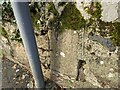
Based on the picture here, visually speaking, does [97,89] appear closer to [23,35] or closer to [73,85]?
[73,85]

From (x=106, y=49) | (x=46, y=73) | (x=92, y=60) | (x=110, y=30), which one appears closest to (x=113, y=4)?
(x=110, y=30)

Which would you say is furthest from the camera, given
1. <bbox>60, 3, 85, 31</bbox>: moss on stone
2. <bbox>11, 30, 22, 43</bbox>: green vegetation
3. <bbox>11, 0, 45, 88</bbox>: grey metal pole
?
<bbox>11, 30, 22, 43</bbox>: green vegetation

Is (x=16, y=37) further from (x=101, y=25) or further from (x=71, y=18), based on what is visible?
(x=101, y=25)

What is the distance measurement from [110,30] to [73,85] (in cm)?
69

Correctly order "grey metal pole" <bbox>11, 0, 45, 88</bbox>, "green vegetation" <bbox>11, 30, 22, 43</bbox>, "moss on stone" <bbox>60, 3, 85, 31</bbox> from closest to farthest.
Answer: "grey metal pole" <bbox>11, 0, 45, 88</bbox>
"moss on stone" <bbox>60, 3, 85, 31</bbox>
"green vegetation" <bbox>11, 30, 22, 43</bbox>

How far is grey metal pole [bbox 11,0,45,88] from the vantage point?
190cm

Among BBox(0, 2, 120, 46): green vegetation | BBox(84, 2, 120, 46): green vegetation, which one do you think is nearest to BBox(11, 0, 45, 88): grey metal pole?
BBox(0, 2, 120, 46): green vegetation

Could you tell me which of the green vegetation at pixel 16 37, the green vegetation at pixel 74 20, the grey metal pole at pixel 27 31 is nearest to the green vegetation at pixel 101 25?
the green vegetation at pixel 74 20

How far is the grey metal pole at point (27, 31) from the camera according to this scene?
1.90 meters

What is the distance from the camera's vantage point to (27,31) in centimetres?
204

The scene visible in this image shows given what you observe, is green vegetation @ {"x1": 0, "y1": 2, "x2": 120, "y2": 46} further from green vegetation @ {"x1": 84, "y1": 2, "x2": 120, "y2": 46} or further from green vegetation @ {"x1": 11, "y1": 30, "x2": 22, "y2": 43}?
green vegetation @ {"x1": 11, "y1": 30, "x2": 22, "y2": 43}

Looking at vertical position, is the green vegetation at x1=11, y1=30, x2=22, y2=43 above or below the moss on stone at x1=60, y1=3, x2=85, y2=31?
below

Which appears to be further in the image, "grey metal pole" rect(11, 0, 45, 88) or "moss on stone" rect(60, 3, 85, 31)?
"moss on stone" rect(60, 3, 85, 31)

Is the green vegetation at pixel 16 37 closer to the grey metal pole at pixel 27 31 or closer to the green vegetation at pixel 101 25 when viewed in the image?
the grey metal pole at pixel 27 31
